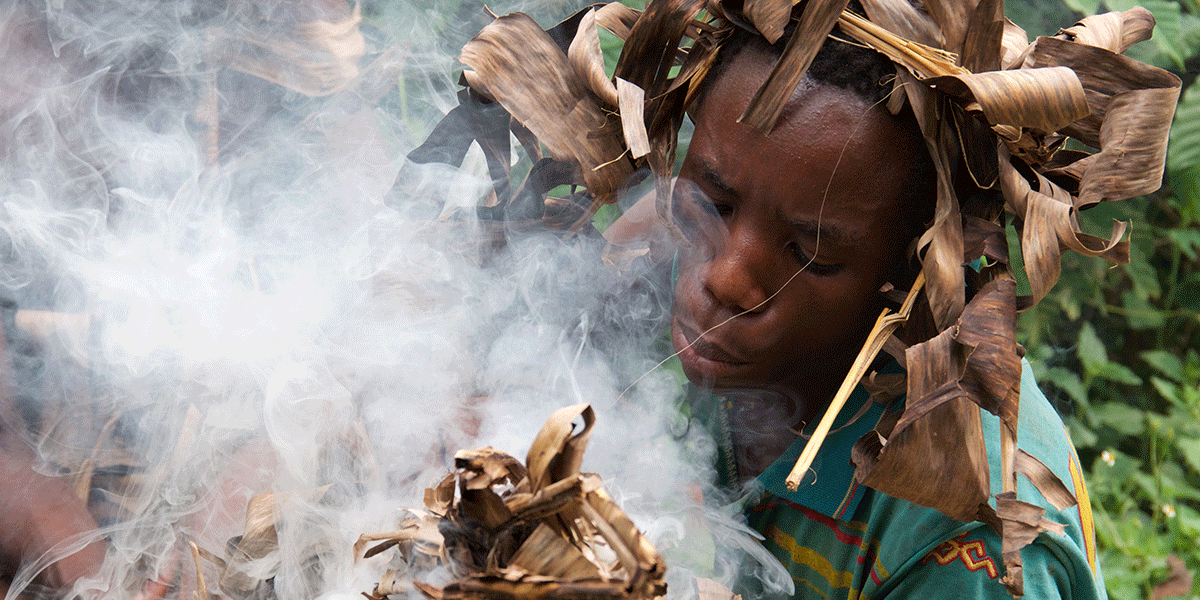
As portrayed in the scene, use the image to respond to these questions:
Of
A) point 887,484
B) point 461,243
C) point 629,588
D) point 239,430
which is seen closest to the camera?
point 629,588

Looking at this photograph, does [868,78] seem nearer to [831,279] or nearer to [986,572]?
[831,279]

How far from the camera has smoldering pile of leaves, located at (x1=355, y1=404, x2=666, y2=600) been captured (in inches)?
22.8

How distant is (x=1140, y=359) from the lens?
2795 millimetres

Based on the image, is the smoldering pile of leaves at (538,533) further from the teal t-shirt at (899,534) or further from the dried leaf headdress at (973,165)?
the teal t-shirt at (899,534)

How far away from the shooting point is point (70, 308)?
3.21 feet

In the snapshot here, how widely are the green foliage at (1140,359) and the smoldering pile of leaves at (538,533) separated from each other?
1789mm

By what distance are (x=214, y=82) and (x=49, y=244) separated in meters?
0.31

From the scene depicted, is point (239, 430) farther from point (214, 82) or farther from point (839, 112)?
point (839, 112)

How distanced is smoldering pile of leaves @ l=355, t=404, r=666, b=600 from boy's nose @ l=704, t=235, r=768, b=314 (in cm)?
30

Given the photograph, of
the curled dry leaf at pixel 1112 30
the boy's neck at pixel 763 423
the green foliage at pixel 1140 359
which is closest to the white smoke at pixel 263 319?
the boy's neck at pixel 763 423

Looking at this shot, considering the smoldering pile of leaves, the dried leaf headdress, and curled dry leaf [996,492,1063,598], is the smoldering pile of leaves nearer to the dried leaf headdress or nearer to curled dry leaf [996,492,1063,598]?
the dried leaf headdress

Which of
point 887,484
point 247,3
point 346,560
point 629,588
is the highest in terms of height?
point 247,3

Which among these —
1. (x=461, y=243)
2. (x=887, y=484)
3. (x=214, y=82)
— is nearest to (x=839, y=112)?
(x=887, y=484)

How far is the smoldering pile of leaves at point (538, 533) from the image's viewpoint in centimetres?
58
